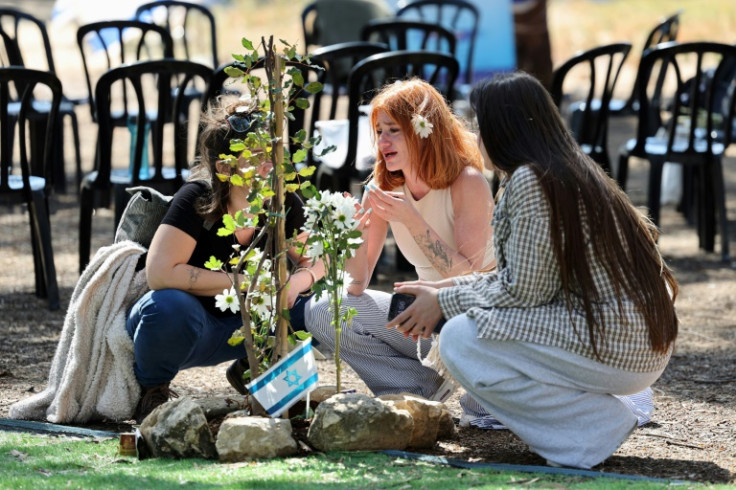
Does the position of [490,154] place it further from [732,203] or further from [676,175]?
[732,203]

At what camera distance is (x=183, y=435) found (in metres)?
3.08

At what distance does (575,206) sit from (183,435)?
118cm

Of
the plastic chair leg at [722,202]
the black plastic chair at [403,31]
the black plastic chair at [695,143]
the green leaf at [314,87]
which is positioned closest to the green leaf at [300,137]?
the green leaf at [314,87]

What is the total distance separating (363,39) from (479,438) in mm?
4520

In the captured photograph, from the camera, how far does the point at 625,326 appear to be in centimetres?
294

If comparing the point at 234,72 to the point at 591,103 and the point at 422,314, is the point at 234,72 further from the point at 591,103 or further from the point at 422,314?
the point at 591,103

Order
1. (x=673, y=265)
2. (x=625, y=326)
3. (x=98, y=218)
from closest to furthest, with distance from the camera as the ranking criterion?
(x=625, y=326) < (x=673, y=265) < (x=98, y=218)

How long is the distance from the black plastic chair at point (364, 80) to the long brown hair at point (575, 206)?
215 centimetres

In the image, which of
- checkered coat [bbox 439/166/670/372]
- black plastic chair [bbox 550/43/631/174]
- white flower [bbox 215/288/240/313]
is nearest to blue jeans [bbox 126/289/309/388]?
white flower [bbox 215/288/240/313]

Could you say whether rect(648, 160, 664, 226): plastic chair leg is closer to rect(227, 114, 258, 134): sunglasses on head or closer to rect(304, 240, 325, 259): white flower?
rect(227, 114, 258, 134): sunglasses on head

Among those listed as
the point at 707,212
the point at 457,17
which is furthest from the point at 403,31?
the point at 707,212

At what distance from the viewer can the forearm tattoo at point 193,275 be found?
3.49 meters

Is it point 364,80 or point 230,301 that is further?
point 364,80

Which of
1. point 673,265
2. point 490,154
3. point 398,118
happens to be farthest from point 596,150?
point 490,154
